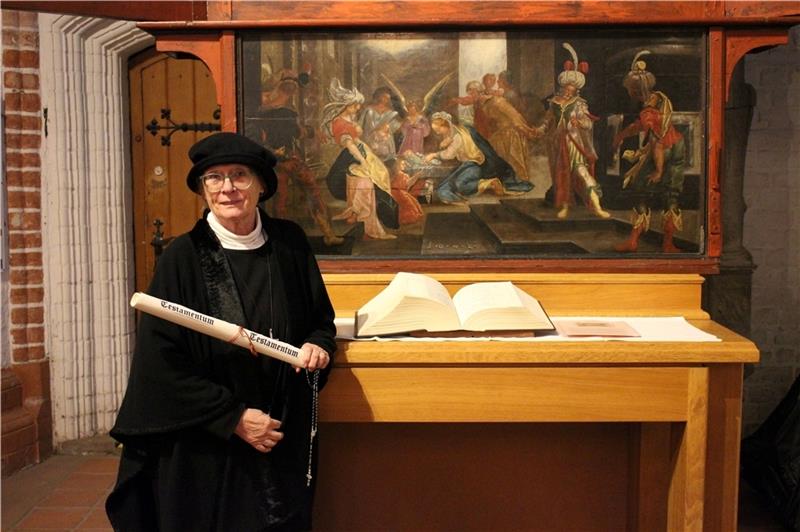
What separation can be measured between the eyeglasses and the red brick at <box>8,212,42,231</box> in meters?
3.07

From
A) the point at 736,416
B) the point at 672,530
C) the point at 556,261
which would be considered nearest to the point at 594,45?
the point at 556,261

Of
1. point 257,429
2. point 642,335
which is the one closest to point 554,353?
point 642,335

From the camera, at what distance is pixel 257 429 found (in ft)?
8.83

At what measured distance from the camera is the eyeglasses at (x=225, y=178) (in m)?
2.72

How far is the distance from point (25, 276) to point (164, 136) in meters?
1.29

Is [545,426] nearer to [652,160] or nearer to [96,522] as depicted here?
[652,160]

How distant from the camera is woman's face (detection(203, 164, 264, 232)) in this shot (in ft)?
8.92

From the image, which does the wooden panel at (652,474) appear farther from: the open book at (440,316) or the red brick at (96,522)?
the red brick at (96,522)

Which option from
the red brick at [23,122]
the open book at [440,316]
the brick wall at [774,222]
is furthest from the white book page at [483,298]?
the red brick at [23,122]

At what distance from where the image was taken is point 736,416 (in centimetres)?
315

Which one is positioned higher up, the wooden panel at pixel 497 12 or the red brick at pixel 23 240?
the wooden panel at pixel 497 12

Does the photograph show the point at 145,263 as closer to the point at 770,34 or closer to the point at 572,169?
the point at 572,169

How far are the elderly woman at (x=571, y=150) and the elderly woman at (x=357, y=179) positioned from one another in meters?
0.76

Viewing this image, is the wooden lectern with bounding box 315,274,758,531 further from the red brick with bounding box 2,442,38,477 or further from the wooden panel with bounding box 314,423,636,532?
the red brick with bounding box 2,442,38,477
